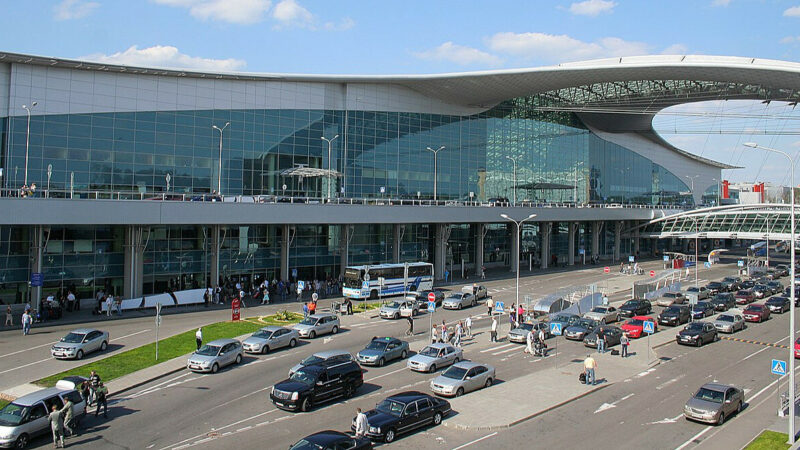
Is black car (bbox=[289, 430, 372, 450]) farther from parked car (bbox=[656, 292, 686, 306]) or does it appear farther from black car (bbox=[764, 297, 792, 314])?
black car (bbox=[764, 297, 792, 314])

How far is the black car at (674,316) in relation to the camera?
4003 centimetres

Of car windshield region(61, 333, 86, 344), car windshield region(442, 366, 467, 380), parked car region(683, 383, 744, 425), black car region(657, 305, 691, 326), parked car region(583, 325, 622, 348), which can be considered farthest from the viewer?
black car region(657, 305, 691, 326)

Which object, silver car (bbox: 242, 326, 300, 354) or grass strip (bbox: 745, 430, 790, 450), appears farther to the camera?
silver car (bbox: 242, 326, 300, 354)

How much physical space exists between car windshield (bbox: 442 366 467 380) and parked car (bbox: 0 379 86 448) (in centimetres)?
1333

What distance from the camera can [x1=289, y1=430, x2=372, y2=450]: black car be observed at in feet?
51.6

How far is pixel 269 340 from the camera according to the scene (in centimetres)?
3045

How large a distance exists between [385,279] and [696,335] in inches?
937

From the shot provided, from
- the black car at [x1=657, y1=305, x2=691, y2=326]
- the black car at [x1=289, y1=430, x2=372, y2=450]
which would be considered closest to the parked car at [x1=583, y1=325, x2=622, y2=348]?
the black car at [x1=657, y1=305, x2=691, y2=326]

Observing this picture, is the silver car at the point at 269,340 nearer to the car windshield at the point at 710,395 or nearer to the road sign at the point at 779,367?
the car windshield at the point at 710,395

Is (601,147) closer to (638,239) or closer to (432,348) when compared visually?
(638,239)

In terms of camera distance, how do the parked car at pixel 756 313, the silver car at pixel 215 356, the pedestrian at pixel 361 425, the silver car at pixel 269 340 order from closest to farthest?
1. the pedestrian at pixel 361 425
2. the silver car at pixel 215 356
3. the silver car at pixel 269 340
4. the parked car at pixel 756 313

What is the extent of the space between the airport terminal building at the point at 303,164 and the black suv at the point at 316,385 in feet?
77.4

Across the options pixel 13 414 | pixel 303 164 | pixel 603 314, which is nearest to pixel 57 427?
pixel 13 414

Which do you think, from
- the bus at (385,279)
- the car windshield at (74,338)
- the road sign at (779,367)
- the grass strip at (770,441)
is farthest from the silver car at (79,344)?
the road sign at (779,367)
